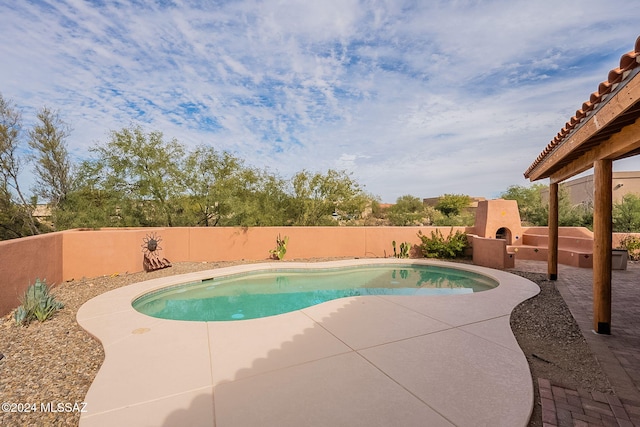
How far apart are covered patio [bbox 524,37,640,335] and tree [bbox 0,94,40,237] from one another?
18.8 meters

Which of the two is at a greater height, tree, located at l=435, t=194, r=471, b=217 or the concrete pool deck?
tree, located at l=435, t=194, r=471, b=217

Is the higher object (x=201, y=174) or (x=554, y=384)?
(x=201, y=174)

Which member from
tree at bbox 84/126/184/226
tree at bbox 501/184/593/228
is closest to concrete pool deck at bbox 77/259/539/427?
tree at bbox 84/126/184/226

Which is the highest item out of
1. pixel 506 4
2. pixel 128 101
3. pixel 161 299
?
pixel 506 4

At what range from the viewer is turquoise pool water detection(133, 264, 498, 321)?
659 cm

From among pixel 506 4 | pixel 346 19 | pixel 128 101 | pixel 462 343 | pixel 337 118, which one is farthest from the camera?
pixel 337 118

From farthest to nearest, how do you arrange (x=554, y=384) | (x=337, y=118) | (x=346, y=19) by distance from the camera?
(x=337, y=118) → (x=346, y=19) → (x=554, y=384)

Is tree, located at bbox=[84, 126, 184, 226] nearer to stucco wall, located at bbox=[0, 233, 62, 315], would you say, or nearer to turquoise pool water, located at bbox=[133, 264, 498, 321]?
stucco wall, located at bbox=[0, 233, 62, 315]

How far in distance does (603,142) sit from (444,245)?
7.72 m

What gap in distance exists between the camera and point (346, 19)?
9.39 m

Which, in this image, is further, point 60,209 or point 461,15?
point 60,209

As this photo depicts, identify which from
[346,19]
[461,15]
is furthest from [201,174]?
[461,15]

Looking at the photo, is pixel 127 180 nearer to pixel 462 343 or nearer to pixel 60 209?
pixel 60 209

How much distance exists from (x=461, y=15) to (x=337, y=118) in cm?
835
